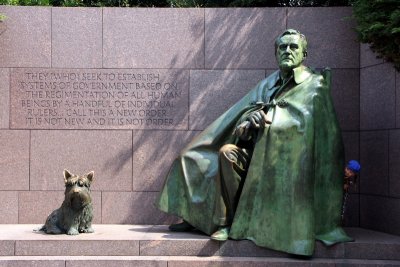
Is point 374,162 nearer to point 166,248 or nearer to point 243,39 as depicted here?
point 243,39

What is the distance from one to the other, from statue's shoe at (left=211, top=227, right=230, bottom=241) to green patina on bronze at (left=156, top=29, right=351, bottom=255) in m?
0.07

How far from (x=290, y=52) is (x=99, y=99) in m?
3.05

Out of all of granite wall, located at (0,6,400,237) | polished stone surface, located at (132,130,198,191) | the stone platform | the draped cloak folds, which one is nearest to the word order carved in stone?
granite wall, located at (0,6,400,237)

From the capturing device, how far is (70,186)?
7.57m

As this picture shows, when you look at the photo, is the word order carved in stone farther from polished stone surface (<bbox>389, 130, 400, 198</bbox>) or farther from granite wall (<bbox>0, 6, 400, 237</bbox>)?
polished stone surface (<bbox>389, 130, 400, 198</bbox>)

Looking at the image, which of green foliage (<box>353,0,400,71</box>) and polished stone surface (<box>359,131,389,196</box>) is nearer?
green foliage (<box>353,0,400,71</box>)

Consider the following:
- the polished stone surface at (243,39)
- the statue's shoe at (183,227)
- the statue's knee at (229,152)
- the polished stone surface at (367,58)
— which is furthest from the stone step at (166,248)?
the polished stone surface at (243,39)

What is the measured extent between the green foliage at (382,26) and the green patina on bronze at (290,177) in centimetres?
74

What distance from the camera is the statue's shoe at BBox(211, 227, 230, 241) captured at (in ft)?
23.8

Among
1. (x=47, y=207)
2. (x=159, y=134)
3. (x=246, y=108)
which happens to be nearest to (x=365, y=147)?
(x=246, y=108)

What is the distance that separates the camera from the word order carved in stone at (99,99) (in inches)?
363

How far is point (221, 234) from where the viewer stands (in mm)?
7305

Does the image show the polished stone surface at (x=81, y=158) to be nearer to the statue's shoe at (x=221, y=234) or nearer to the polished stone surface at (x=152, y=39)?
the polished stone surface at (x=152, y=39)

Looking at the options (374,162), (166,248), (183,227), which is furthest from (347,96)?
(166,248)
